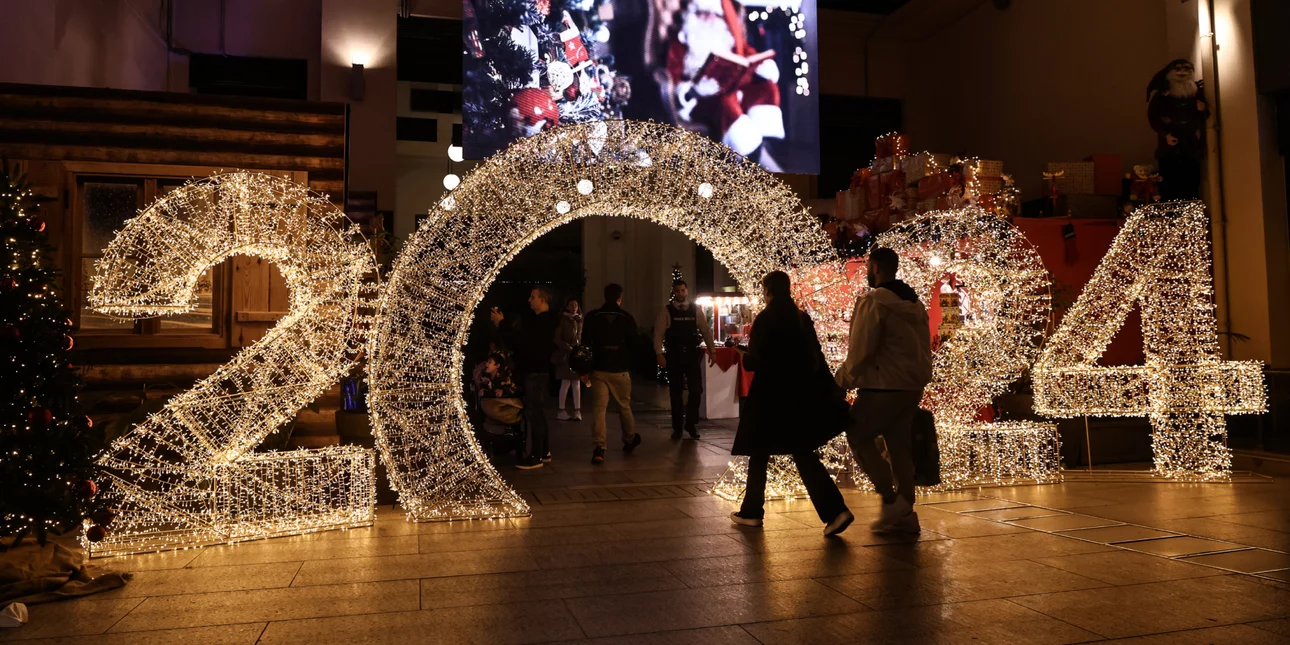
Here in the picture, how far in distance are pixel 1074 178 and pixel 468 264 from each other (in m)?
7.07

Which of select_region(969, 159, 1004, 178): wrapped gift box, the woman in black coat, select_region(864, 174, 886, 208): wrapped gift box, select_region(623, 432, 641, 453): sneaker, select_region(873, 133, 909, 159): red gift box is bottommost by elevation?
select_region(623, 432, 641, 453): sneaker

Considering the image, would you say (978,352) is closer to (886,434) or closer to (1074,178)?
(886,434)

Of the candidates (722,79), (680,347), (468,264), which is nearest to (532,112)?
(722,79)

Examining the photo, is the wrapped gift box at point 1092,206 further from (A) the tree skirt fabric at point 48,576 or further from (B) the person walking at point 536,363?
→ (A) the tree skirt fabric at point 48,576

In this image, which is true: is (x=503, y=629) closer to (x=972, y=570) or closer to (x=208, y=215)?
(x=972, y=570)

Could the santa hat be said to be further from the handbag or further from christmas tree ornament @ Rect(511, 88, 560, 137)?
christmas tree ornament @ Rect(511, 88, 560, 137)

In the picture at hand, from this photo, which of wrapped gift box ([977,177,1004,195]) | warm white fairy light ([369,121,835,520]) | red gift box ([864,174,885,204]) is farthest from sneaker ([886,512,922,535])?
red gift box ([864,174,885,204])

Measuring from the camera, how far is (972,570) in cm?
417

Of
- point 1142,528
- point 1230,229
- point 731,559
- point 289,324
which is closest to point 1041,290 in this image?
point 1230,229

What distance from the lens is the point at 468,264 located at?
575 cm

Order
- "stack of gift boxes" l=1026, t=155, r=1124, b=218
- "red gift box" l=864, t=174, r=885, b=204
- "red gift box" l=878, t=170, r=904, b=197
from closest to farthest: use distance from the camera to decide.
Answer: "stack of gift boxes" l=1026, t=155, r=1124, b=218 < "red gift box" l=878, t=170, r=904, b=197 < "red gift box" l=864, t=174, r=885, b=204

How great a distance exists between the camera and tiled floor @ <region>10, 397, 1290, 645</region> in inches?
131

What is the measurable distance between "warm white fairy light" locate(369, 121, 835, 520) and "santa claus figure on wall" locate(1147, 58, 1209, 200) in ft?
17.8

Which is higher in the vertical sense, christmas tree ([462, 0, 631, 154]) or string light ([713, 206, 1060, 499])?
christmas tree ([462, 0, 631, 154])
